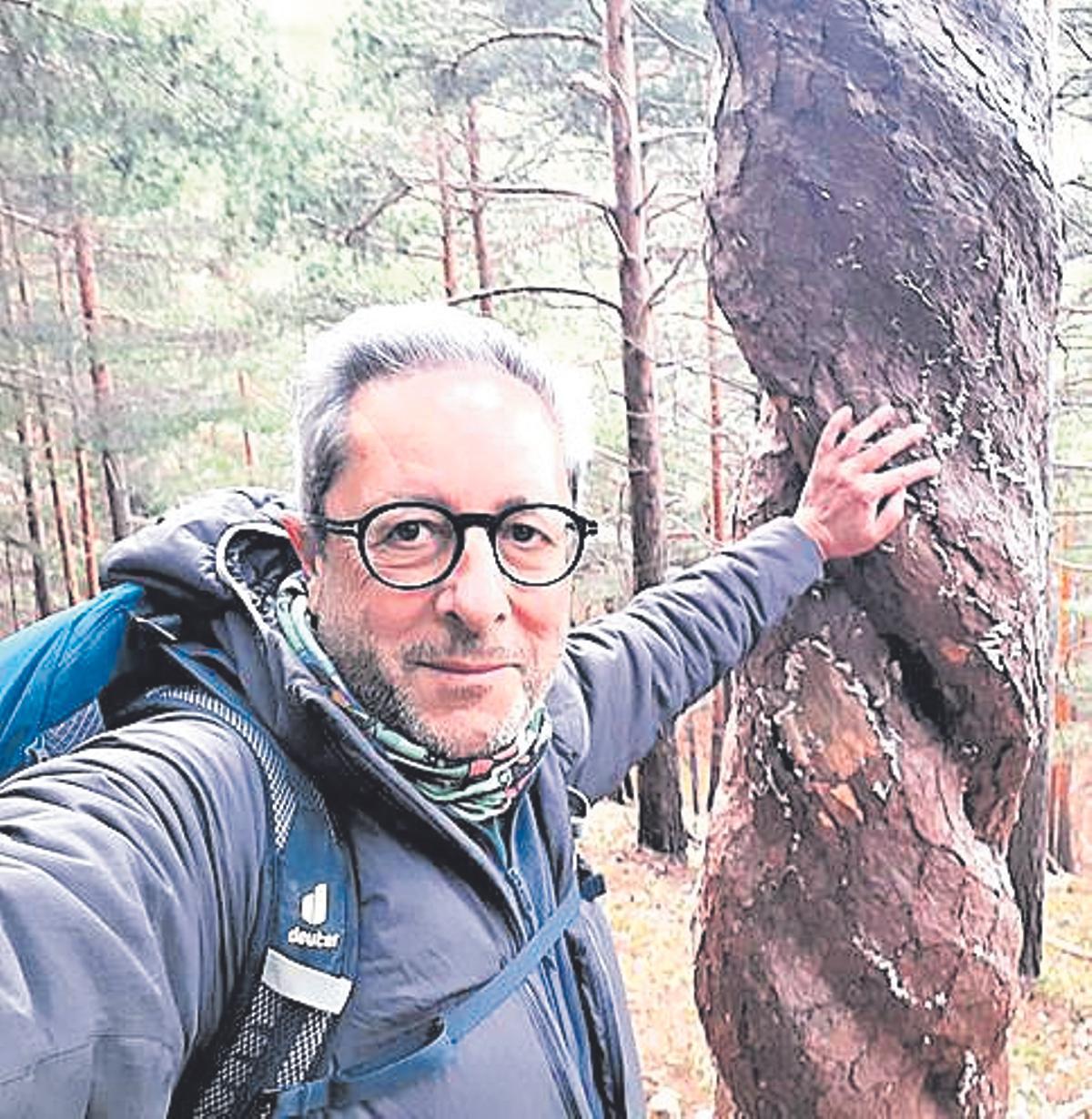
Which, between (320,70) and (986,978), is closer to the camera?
(986,978)

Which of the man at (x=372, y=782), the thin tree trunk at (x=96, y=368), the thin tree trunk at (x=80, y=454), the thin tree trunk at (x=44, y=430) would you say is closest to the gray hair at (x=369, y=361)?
the man at (x=372, y=782)

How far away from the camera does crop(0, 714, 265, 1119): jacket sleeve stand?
3.36 ft

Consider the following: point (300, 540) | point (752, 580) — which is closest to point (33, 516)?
point (752, 580)

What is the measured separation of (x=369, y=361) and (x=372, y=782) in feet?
2.04

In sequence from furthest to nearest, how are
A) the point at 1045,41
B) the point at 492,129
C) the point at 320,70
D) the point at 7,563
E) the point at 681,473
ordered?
the point at 7,563 < the point at 681,473 < the point at 492,129 < the point at 320,70 < the point at 1045,41

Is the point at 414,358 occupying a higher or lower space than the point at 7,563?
higher

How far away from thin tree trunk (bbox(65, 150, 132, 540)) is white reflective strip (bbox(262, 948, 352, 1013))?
13143mm

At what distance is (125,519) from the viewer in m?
14.9

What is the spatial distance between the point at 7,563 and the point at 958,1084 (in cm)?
1958

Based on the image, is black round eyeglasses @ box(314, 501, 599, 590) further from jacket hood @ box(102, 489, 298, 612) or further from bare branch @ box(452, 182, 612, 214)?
bare branch @ box(452, 182, 612, 214)

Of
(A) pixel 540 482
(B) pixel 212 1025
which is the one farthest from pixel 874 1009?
(B) pixel 212 1025

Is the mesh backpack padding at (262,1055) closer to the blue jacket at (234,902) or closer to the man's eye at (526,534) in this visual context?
the blue jacket at (234,902)

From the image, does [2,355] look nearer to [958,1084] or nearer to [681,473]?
[681,473]

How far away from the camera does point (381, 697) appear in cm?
163
